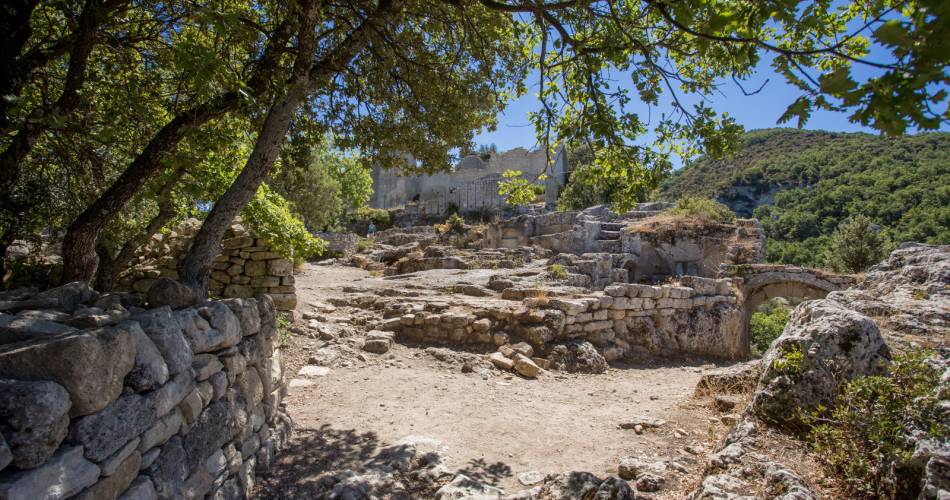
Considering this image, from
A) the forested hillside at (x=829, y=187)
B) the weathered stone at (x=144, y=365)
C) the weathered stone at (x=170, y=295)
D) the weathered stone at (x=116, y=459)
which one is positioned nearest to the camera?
the weathered stone at (x=116, y=459)

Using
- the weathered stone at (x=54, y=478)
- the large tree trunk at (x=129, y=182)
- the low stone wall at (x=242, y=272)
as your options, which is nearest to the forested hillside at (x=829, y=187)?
the low stone wall at (x=242, y=272)

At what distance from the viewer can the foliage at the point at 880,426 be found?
7.49ft

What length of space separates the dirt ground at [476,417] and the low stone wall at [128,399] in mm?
647

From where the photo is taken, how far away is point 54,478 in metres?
1.51

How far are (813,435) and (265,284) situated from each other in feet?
24.0

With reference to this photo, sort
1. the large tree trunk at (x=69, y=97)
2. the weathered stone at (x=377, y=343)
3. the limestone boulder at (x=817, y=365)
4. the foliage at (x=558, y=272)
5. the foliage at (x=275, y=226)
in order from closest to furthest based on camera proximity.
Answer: the limestone boulder at (x=817, y=365)
the large tree trunk at (x=69, y=97)
the weathered stone at (x=377, y=343)
the foliage at (x=275, y=226)
the foliage at (x=558, y=272)

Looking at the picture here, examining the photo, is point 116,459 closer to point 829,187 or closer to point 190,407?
point 190,407

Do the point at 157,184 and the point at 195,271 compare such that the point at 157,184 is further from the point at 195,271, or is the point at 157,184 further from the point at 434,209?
the point at 434,209

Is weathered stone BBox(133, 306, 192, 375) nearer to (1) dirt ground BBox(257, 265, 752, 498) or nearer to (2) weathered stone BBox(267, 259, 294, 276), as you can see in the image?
(1) dirt ground BBox(257, 265, 752, 498)

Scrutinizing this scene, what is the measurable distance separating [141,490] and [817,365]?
4.02 metres

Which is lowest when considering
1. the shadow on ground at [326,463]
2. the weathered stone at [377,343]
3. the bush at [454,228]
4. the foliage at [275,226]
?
the shadow on ground at [326,463]

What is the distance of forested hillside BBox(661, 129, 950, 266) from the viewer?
27389mm

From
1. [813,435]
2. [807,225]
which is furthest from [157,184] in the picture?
[807,225]

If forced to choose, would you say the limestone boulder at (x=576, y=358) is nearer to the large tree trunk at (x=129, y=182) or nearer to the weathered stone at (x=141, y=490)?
the large tree trunk at (x=129, y=182)
